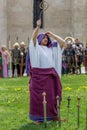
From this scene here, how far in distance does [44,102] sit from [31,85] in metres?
0.98

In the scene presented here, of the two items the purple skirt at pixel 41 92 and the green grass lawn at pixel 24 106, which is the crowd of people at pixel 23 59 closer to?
the green grass lawn at pixel 24 106

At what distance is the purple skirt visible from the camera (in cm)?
984

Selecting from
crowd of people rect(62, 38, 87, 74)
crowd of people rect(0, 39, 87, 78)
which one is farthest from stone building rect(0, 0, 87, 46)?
crowd of people rect(62, 38, 87, 74)

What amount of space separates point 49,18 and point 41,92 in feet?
75.4

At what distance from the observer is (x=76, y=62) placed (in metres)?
22.4

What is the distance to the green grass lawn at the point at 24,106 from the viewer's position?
9.73m

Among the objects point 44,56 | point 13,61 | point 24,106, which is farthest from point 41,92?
point 13,61

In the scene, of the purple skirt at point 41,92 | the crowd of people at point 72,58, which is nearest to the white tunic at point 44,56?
the purple skirt at point 41,92

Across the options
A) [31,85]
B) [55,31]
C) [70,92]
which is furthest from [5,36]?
[31,85]

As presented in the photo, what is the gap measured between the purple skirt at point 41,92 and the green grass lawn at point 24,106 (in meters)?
0.20

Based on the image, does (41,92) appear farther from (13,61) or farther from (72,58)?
(72,58)

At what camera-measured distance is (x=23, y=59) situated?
2158cm

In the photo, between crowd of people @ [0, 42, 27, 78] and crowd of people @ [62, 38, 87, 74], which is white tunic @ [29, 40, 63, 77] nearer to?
crowd of people @ [0, 42, 27, 78]

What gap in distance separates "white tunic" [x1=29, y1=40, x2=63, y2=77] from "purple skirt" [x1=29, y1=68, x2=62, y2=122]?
0.10 metres
